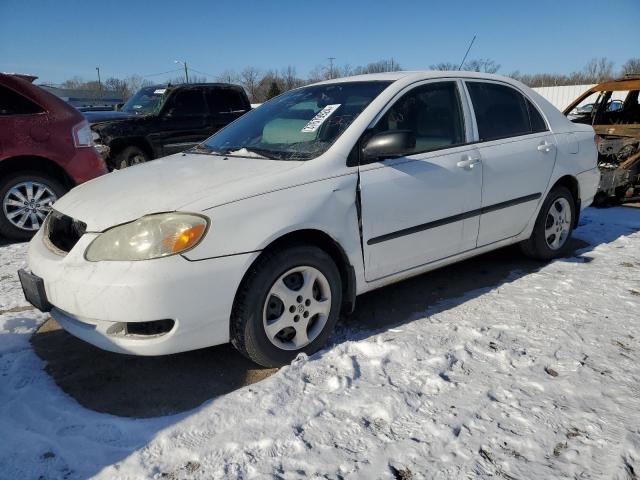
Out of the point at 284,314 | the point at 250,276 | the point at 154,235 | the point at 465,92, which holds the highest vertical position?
the point at 465,92

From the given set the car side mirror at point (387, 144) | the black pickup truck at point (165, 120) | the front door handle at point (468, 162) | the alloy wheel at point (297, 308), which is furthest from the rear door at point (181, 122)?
the alloy wheel at point (297, 308)

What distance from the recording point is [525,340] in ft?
10.2

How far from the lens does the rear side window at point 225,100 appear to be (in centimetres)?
1023

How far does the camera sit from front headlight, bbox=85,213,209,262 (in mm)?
2463

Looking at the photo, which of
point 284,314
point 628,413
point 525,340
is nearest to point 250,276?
point 284,314

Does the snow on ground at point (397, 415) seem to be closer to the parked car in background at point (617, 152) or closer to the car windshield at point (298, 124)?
the car windshield at point (298, 124)

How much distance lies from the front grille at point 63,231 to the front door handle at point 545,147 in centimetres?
343

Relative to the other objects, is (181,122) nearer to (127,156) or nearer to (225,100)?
(225,100)

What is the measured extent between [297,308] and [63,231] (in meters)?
1.41

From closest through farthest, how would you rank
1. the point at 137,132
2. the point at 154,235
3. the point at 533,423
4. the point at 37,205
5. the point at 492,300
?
the point at 533,423 → the point at 154,235 → the point at 492,300 → the point at 37,205 → the point at 137,132

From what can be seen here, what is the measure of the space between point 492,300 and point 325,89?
1.96m

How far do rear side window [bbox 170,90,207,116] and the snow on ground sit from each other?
7125mm

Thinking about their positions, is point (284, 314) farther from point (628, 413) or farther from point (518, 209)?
point (518, 209)

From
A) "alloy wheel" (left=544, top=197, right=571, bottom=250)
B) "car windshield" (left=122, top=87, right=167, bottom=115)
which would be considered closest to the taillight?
"car windshield" (left=122, top=87, right=167, bottom=115)
